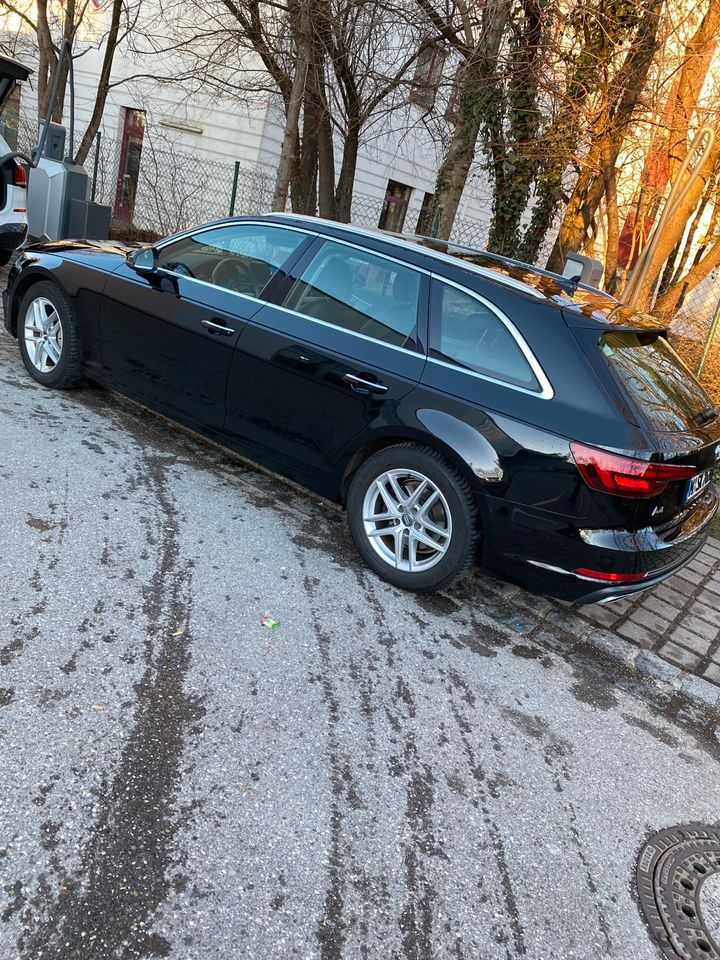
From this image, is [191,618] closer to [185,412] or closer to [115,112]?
[185,412]

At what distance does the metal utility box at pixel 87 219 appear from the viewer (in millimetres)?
8094

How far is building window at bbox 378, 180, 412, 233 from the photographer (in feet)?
68.8

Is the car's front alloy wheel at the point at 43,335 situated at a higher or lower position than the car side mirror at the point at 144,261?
lower

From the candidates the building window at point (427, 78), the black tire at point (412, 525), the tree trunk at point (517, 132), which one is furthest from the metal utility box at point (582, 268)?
the building window at point (427, 78)

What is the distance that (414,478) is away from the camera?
3.81 meters

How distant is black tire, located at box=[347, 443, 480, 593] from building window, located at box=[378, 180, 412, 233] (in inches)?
722

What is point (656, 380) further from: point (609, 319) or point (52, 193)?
point (52, 193)

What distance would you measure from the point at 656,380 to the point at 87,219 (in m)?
6.83

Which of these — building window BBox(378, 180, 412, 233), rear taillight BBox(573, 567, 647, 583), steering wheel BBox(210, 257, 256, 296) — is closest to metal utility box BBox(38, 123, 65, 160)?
steering wheel BBox(210, 257, 256, 296)

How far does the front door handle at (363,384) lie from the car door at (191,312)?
814mm

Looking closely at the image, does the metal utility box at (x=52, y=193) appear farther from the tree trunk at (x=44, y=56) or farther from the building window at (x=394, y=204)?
the building window at (x=394, y=204)

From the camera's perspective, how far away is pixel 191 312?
4.52m

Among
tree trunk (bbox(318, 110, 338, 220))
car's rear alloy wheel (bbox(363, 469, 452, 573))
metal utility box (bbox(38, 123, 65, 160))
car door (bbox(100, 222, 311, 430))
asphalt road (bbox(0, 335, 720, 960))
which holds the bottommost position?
asphalt road (bbox(0, 335, 720, 960))

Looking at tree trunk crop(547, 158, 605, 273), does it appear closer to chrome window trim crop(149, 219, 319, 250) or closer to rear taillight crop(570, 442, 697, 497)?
chrome window trim crop(149, 219, 319, 250)
